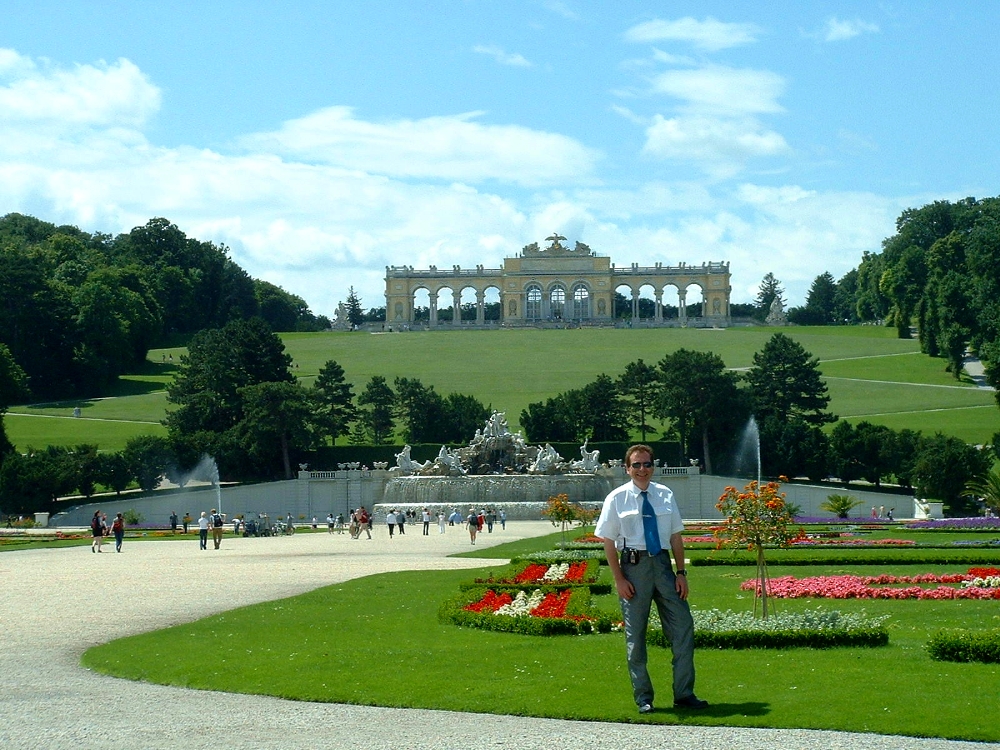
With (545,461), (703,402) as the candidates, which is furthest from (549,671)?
(703,402)

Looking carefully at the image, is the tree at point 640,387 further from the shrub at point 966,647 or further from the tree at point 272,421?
the shrub at point 966,647

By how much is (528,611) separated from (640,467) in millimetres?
6206

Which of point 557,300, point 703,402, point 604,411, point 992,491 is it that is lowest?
point 992,491

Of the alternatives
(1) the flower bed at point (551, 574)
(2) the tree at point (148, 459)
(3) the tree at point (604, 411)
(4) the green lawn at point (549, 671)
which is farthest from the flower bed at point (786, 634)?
(3) the tree at point (604, 411)

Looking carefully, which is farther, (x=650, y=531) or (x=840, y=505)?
(x=840, y=505)

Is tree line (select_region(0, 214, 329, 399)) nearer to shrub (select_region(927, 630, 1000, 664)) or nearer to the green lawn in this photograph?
the green lawn

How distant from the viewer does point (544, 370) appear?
263 ft

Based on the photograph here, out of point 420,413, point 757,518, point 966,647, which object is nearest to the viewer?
point 966,647

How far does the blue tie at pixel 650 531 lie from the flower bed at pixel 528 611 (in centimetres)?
449

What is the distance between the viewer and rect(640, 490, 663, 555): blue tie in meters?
8.86

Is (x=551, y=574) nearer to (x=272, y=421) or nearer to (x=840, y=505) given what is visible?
(x=840, y=505)

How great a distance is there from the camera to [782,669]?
1031 centimetres

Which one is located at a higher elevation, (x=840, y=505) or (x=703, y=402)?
(x=703, y=402)

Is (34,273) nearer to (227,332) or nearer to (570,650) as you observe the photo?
(227,332)
